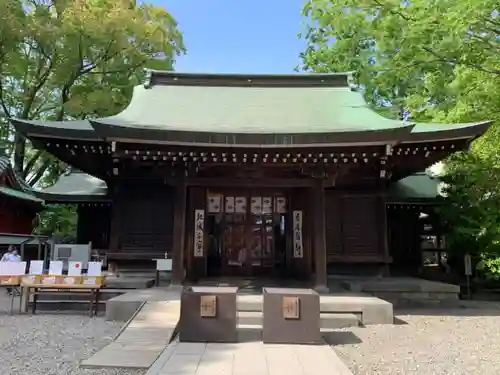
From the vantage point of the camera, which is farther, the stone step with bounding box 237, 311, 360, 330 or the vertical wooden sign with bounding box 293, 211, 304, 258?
the vertical wooden sign with bounding box 293, 211, 304, 258

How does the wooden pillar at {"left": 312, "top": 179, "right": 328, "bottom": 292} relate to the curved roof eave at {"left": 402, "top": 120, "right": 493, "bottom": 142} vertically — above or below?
below

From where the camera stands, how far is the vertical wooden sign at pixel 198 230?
9883 mm

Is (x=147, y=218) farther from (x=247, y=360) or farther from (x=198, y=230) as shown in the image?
(x=247, y=360)

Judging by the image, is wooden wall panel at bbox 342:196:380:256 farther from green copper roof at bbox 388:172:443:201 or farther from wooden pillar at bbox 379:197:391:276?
green copper roof at bbox 388:172:443:201

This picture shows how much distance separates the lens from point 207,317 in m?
5.44

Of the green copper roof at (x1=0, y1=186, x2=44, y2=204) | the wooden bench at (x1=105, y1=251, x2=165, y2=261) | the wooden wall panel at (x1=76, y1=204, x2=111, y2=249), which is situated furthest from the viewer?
the green copper roof at (x1=0, y1=186, x2=44, y2=204)

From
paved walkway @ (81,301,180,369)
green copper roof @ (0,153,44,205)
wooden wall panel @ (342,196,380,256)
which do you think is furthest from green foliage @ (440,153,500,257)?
green copper roof @ (0,153,44,205)

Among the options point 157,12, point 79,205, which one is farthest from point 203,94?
point 157,12

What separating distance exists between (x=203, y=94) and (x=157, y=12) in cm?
1091

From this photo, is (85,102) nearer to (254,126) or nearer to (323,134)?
(254,126)

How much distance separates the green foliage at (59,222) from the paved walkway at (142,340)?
1454cm

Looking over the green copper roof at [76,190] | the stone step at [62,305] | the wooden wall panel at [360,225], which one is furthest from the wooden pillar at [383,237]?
the green copper roof at [76,190]

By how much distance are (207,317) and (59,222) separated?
17088mm

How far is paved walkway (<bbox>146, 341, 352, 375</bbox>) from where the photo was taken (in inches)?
168
